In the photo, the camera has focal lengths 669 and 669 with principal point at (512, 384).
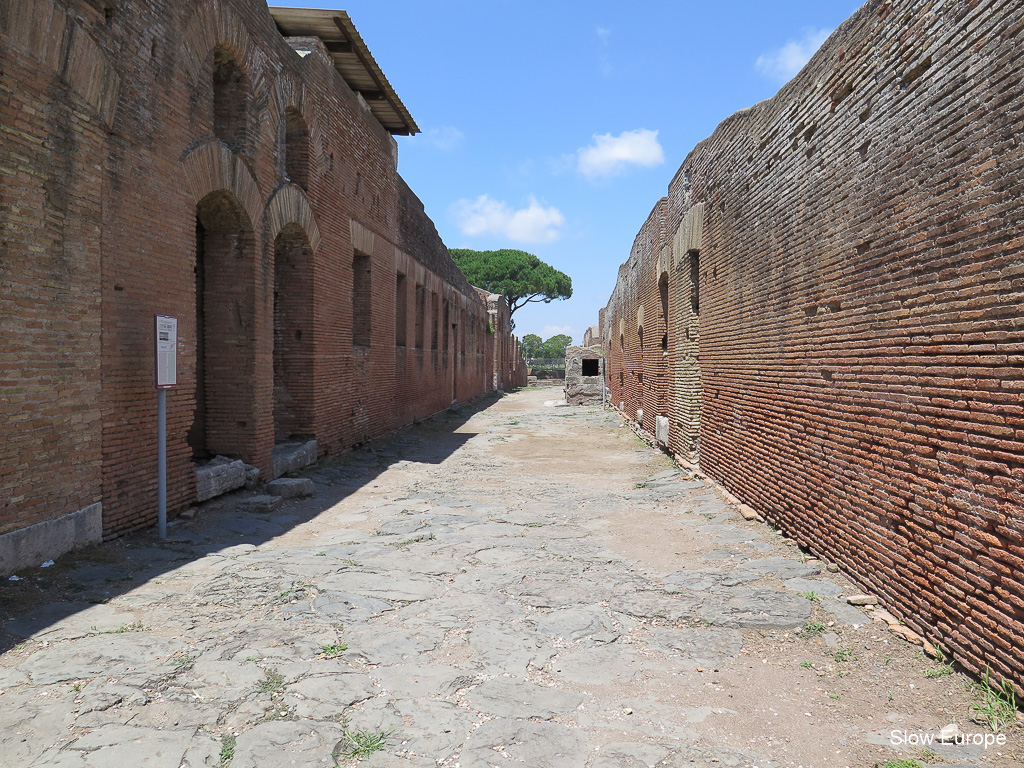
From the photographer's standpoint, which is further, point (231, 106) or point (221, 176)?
point (231, 106)

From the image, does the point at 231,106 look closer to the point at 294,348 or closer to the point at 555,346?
the point at 294,348

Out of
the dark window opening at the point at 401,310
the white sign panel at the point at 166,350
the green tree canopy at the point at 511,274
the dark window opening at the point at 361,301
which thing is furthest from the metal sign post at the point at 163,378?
the green tree canopy at the point at 511,274

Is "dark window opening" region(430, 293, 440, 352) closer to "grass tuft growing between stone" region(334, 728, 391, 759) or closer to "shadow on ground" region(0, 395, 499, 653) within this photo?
"shadow on ground" region(0, 395, 499, 653)

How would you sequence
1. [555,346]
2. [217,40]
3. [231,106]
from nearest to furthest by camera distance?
[217,40]
[231,106]
[555,346]

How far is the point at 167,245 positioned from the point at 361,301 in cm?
613

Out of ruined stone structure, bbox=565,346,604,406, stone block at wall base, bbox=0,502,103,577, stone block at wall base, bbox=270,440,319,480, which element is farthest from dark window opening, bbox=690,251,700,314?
ruined stone structure, bbox=565,346,604,406

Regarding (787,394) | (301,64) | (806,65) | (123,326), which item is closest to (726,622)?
(787,394)

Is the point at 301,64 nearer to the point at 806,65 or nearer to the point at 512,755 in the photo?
the point at 806,65

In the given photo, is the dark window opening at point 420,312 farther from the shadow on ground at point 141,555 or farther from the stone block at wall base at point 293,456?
the stone block at wall base at point 293,456

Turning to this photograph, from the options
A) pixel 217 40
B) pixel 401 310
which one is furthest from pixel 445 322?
pixel 217 40

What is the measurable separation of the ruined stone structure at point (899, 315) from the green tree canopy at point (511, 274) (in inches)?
1946

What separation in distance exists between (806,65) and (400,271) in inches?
391

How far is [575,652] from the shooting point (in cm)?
367

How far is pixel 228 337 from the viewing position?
7625 mm
